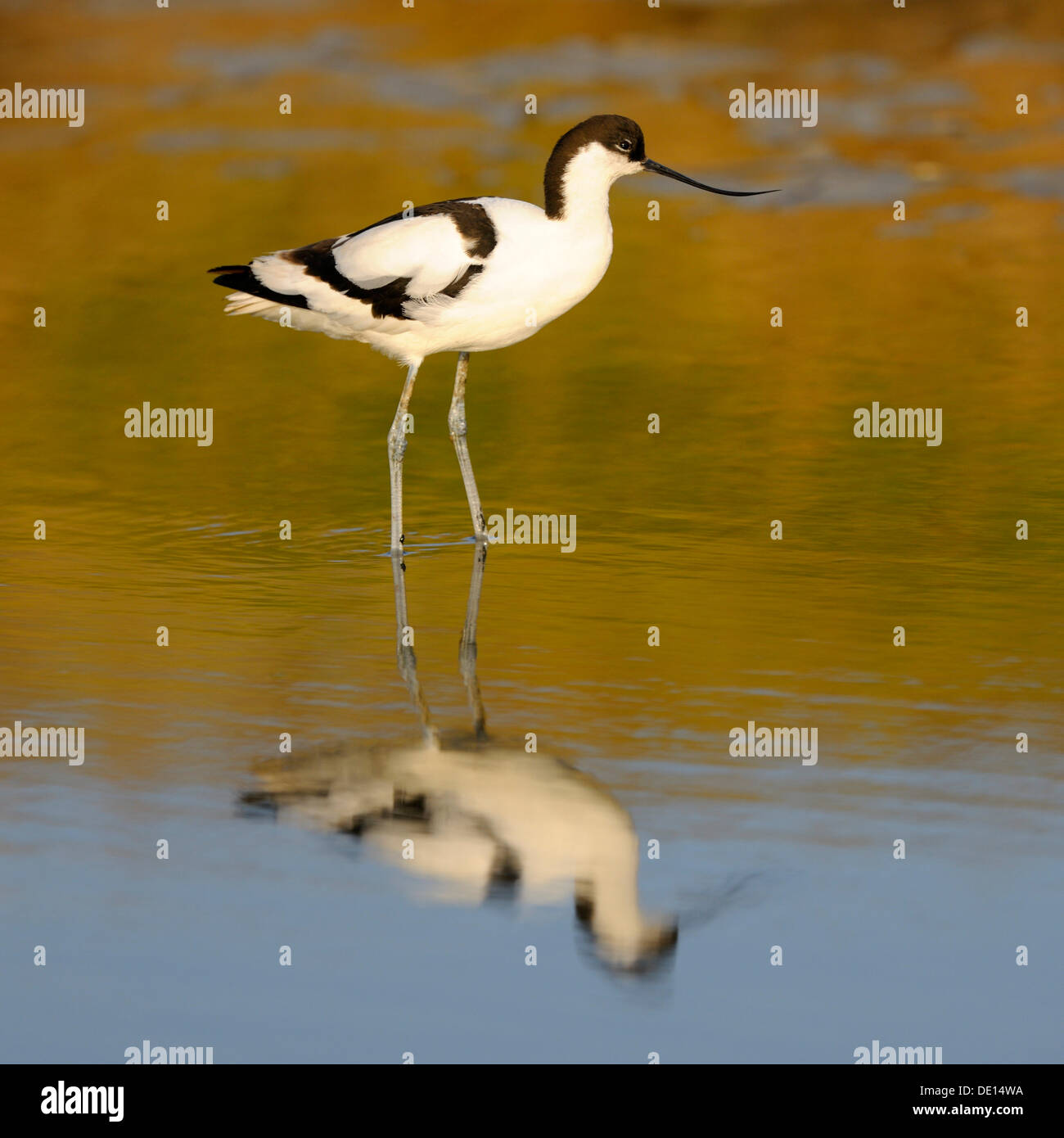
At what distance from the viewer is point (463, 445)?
10.9 metres

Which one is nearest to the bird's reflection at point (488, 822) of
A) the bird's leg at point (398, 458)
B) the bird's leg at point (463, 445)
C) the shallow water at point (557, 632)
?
the shallow water at point (557, 632)

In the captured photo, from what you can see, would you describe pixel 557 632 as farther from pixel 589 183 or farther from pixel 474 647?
pixel 589 183

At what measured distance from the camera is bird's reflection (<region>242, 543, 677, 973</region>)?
560 cm

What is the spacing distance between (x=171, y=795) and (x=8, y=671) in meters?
1.85

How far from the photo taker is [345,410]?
14.0 m

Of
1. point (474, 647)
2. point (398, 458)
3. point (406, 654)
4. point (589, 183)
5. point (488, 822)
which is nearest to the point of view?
point (488, 822)

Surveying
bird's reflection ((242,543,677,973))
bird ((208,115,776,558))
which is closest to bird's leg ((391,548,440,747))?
bird's reflection ((242,543,677,973))

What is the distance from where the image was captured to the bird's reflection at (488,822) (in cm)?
560

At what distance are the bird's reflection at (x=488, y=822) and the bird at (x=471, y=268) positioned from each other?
135 inches

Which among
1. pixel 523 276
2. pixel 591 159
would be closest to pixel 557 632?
pixel 523 276

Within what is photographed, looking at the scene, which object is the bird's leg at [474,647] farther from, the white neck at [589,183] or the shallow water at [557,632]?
the white neck at [589,183]

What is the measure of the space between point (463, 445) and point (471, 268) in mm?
1167

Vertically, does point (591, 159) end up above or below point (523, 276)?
above

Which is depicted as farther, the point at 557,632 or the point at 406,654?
the point at 557,632
